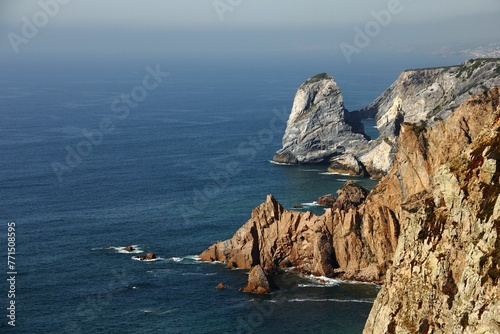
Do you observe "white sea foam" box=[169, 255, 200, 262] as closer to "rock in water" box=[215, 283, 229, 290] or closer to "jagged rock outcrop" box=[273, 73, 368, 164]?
"rock in water" box=[215, 283, 229, 290]

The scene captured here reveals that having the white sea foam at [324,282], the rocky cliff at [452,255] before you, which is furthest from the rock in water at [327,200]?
the rocky cliff at [452,255]

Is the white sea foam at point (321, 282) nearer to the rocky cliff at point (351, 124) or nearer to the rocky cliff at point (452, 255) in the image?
the rocky cliff at point (452, 255)

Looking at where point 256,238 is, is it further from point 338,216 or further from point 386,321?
point 386,321

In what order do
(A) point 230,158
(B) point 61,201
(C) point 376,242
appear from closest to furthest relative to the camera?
1. (C) point 376,242
2. (B) point 61,201
3. (A) point 230,158

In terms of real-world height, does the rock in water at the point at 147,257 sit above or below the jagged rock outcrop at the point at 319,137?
below

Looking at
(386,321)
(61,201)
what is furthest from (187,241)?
(386,321)

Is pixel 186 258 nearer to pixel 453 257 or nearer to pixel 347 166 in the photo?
pixel 453 257

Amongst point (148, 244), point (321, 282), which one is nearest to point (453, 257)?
point (321, 282)
